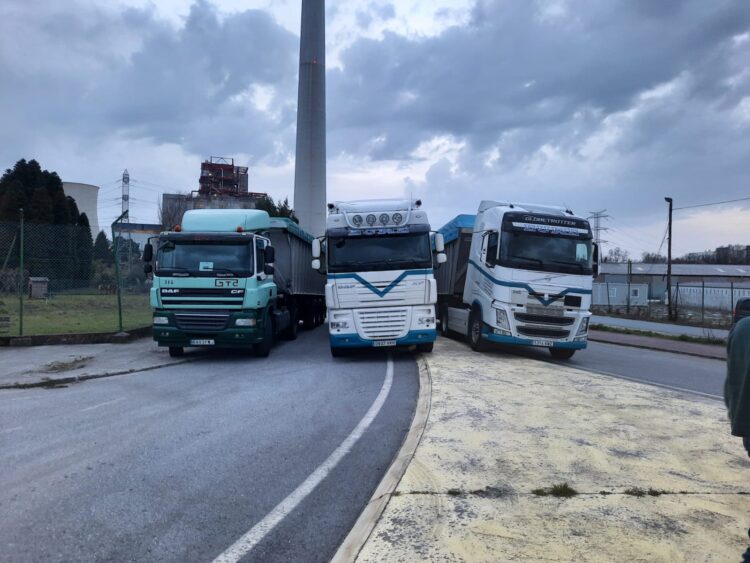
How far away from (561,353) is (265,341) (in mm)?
7175

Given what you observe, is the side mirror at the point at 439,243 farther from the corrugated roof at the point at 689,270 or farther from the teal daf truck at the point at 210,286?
the corrugated roof at the point at 689,270

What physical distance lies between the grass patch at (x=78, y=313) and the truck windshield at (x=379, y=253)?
771cm

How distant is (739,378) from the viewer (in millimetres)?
2379

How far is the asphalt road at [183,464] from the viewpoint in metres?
3.89

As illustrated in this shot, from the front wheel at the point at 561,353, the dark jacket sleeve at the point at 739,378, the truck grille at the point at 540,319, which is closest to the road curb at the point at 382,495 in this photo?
the dark jacket sleeve at the point at 739,378

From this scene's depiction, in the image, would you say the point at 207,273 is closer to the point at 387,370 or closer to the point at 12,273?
the point at 387,370

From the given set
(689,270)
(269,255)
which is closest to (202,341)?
(269,255)

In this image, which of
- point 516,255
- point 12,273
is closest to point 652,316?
point 516,255

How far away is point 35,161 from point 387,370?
4774 cm

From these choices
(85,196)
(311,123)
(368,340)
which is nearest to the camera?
(368,340)

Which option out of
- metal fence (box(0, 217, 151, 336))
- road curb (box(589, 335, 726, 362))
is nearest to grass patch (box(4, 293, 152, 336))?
metal fence (box(0, 217, 151, 336))

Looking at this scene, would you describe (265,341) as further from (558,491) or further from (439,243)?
(558,491)

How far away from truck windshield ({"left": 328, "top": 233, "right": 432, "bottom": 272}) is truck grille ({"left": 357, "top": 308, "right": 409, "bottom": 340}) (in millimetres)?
951

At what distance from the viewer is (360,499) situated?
15.3ft
